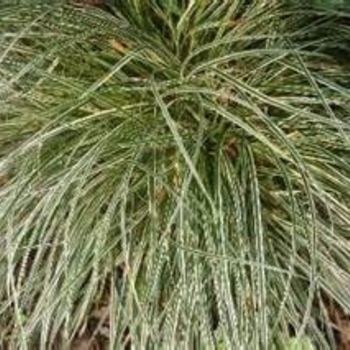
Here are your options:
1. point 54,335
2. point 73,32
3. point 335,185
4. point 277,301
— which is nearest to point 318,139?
point 335,185

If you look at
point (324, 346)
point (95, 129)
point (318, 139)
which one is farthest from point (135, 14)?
point (324, 346)

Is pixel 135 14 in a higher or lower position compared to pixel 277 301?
higher

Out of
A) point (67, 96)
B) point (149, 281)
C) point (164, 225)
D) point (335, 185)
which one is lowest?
point (149, 281)

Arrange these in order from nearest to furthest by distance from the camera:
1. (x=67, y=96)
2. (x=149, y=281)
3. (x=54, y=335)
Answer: (x=149, y=281), (x=54, y=335), (x=67, y=96)

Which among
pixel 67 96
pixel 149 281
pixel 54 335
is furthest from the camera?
pixel 67 96

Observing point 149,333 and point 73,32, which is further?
point 73,32

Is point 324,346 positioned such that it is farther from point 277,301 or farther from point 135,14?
point 135,14
